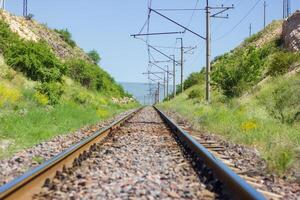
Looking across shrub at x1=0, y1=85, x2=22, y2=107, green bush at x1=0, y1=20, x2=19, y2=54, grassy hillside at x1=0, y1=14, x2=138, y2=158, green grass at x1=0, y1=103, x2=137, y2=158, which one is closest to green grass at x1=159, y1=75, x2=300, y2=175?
green grass at x1=0, y1=103, x2=137, y2=158

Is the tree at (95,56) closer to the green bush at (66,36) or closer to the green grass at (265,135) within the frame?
the green bush at (66,36)

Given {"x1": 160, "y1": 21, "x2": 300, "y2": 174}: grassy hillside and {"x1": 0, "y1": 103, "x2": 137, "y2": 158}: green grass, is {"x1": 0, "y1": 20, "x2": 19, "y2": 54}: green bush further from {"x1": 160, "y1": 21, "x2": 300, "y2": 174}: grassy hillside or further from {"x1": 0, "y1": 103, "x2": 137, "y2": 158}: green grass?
{"x1": 0, "y1": 103, "x2": 137, "y2": 158}: green grass

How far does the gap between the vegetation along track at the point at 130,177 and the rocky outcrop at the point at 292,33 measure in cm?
4385

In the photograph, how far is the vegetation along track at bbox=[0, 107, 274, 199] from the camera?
20.0 feet

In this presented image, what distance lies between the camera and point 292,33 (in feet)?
181

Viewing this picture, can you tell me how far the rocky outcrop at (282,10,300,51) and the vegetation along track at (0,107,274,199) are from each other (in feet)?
144

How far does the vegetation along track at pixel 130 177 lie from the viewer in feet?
20.0

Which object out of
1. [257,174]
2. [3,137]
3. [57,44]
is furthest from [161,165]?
[57,44]

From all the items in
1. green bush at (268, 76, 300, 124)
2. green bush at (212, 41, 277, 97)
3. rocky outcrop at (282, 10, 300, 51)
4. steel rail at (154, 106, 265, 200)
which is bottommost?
steel rail at (154, 106, 265, 200)

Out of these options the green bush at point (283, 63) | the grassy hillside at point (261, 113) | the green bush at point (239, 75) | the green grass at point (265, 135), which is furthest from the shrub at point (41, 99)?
the green bush at point (283, 63)

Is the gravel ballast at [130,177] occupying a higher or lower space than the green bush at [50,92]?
lower

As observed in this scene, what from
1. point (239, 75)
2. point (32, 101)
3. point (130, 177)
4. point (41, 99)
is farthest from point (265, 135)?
point (239, 75)

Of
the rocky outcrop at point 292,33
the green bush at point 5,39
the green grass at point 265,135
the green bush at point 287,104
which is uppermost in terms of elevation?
the rocky outcrop at point 292,33

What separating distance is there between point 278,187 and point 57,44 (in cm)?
6970
